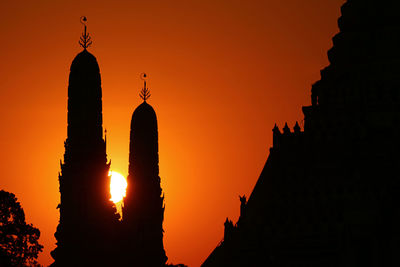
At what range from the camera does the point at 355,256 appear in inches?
2623

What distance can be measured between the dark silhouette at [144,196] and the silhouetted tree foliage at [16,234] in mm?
15008

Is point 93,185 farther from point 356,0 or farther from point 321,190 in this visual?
point 356,0

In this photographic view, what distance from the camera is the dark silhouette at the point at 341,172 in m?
68.1

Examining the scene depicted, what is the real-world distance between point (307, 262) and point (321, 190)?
4.88 m

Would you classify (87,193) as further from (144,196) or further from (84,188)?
(144,196)

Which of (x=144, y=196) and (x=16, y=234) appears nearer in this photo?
(x=16, y=234)

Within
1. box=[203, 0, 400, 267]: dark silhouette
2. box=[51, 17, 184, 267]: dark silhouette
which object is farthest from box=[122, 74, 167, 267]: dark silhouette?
box=[203, 0, 400, 267]: dark silhouette

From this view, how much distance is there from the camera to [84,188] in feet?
252

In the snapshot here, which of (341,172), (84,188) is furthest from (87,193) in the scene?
(341,172)

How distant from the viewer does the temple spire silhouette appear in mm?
75375

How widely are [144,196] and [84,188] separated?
15.7 meters

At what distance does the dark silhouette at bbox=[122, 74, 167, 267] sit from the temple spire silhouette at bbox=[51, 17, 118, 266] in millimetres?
8626

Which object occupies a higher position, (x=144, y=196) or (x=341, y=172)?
(x=144, y=196)

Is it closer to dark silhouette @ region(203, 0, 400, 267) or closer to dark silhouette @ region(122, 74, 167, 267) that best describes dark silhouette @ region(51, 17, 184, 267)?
dark silhouette @ region(122, 74, 167, 267)
